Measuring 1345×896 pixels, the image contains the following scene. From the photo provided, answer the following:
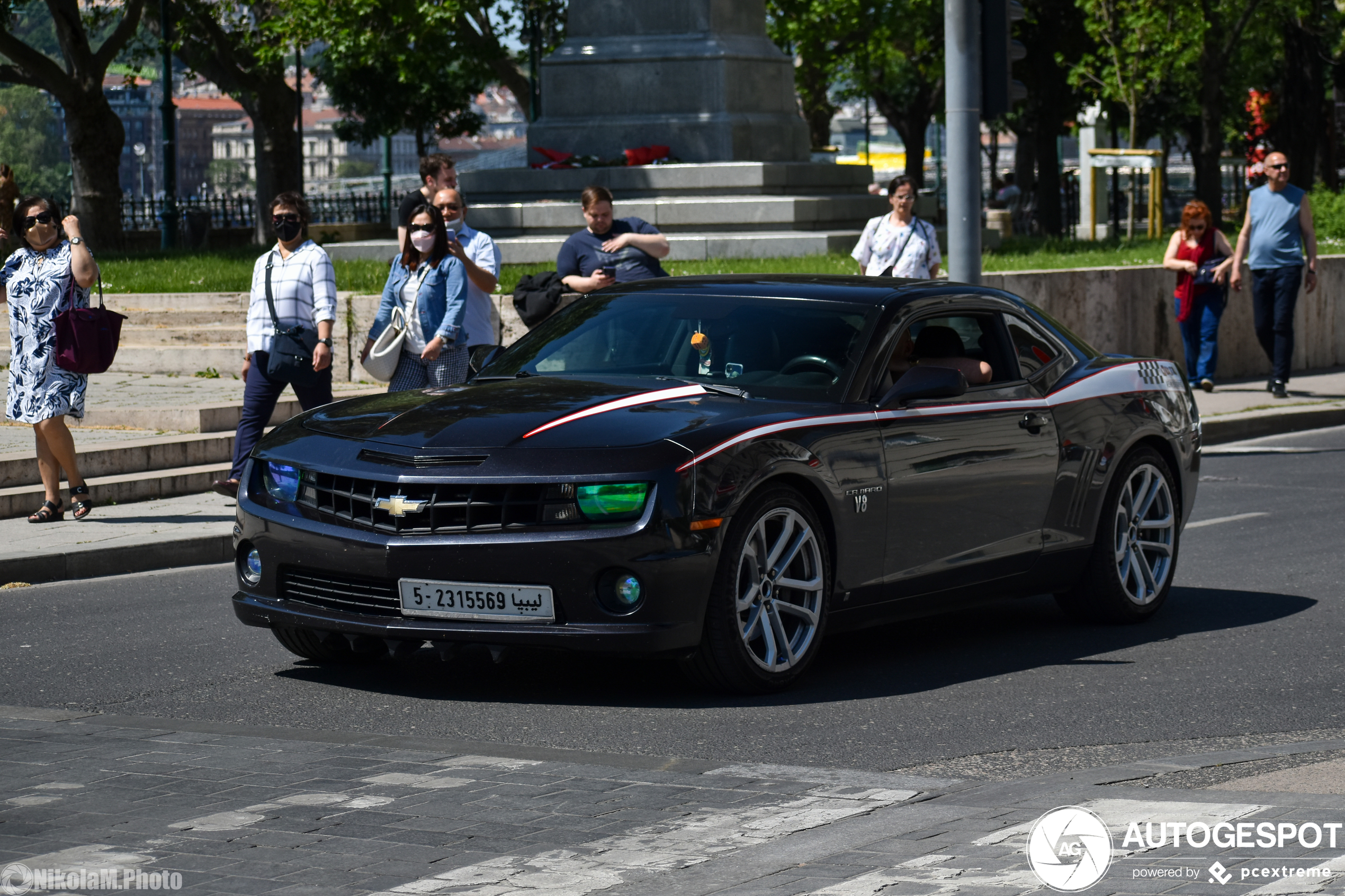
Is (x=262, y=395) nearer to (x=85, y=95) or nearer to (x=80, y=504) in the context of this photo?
(x=80, y=504)

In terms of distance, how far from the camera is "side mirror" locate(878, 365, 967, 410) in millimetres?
7273

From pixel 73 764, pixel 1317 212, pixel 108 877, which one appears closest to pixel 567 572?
pixel 73 764

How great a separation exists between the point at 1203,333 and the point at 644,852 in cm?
1510

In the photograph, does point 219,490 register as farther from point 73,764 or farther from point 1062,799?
point 1062,799

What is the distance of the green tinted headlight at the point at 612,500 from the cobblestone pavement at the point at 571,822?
34.8 inches

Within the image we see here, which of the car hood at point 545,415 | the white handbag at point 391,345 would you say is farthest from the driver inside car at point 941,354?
the white handbag at point 391,345

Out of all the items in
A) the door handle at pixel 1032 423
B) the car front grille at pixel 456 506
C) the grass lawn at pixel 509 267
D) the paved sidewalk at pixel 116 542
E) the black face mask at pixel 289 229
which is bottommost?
the paved sidewalk at pixel 116 542

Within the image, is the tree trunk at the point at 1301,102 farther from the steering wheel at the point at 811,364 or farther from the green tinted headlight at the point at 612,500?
the green tinted headlight at the point at 612,500

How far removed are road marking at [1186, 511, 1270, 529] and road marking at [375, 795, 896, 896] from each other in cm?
695

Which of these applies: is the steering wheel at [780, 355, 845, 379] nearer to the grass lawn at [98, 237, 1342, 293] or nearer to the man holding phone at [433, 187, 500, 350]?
the man holding phone at [433, 187, 500, 350]

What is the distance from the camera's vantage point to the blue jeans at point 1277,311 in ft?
58.2

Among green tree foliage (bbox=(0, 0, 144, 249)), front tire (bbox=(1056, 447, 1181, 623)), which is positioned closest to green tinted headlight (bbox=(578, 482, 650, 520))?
front tire (bbox=(1056, 447, 1181, 623))

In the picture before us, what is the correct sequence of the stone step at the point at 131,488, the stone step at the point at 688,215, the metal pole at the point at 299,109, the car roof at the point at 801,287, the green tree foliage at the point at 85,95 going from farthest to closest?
the metal pole at the point at 299,109 < the green tree foliage at the point at 85,95 < the stone step at the point at 688,215 < the stone step at the point at 131,488 < the car roof at the point at 801,287

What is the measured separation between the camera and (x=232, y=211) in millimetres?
45656
